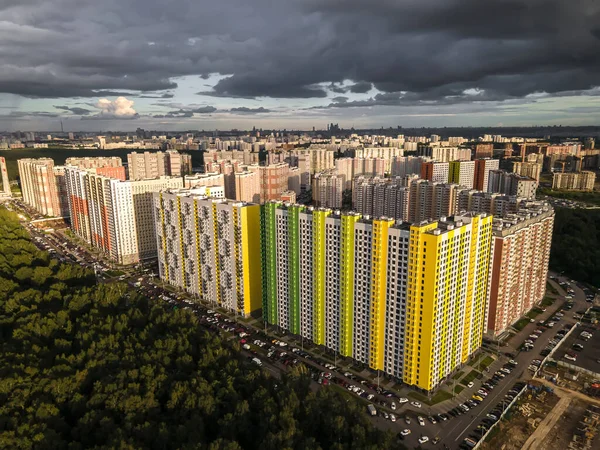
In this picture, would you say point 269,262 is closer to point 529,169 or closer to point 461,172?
point 461,172

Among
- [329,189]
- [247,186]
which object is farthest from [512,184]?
[247,186]

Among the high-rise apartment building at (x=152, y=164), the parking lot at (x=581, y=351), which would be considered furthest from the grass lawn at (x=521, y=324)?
the high-rise apartment building at (x=152, y=164)

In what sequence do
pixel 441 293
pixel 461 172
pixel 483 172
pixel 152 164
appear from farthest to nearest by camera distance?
pixel 152 164 → pixel 461 172 → pixel 483 172 → pixel 441 293

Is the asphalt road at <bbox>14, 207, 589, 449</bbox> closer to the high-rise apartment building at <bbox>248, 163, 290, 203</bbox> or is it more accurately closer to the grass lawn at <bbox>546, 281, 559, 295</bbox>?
the grass lawn at <bbox>546, 281, 559, 295</bbox>

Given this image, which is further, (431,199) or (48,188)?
(48,188)

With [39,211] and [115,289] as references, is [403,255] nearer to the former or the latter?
[115,289]

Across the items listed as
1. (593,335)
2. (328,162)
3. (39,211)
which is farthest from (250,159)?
(593,335)
